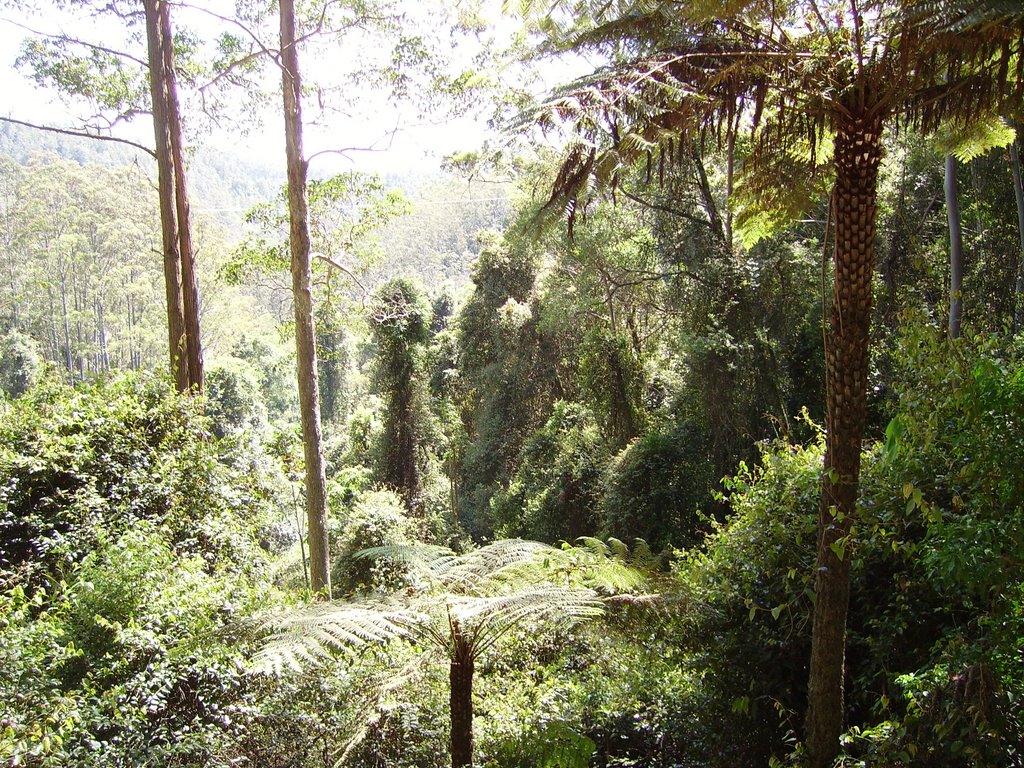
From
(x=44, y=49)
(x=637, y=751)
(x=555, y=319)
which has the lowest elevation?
(x=637, y=751)

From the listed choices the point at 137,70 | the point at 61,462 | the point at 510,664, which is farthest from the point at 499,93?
the point at 510,664

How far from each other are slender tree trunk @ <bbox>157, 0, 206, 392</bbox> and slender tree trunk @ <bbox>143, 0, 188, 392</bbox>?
2.6 inches

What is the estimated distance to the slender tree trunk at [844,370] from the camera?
9.67ft

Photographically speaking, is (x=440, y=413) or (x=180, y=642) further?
(x=440, y=413)

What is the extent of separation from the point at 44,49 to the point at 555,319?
978 centimetres

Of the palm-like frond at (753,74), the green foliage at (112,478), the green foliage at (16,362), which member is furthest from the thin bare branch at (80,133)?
the green foliage at (16,362)

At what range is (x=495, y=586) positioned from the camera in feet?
14.2

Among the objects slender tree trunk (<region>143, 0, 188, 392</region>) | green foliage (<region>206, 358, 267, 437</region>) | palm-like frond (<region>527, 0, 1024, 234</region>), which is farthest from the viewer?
green foliage (<region>206, 358, 267, 437</region>)

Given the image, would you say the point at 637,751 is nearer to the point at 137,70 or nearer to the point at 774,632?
the point at 774,632

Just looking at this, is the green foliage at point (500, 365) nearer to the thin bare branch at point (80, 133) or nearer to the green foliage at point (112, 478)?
the thin bare branch at point (80, 133)

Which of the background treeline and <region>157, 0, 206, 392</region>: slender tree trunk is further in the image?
<region>157, 0, 206, 392</region>: slender tree trunk

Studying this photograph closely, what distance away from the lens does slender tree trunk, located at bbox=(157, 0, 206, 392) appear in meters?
8.28

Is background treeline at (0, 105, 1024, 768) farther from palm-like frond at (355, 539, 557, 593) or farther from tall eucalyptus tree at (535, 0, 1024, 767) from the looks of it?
tall eucalyptus tree at (535, 0, 1024, 767)

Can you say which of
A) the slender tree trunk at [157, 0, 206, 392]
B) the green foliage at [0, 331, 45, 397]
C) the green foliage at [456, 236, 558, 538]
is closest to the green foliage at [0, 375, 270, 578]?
the slender tree trunk at [157, 0, 206, 392]
